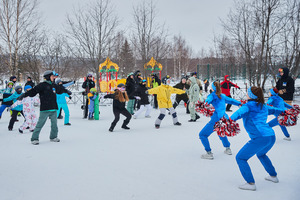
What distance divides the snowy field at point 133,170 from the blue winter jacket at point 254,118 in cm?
81

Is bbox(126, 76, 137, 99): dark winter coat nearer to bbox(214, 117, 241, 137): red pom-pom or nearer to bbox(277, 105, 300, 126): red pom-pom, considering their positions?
bbox(277, 105, 300, 126): red pom-pom

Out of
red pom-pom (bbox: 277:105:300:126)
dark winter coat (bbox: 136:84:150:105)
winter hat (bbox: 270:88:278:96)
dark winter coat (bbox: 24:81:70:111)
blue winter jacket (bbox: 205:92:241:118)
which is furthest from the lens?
dark winter coat (bbox: 136:84:150:105)

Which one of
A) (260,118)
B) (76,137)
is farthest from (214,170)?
(76,137)

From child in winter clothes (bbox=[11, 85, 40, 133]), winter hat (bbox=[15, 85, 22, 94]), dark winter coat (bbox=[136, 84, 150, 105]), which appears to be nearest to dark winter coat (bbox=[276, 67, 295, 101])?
dark winter coat (bbox=[136, 84, 150, 105])

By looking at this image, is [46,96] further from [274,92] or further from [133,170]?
[274,92]

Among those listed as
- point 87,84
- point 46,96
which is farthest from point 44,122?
point 87,84

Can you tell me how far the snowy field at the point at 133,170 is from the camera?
10.6 feet

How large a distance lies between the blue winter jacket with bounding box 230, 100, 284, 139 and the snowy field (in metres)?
0.81

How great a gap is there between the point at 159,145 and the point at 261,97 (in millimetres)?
3081

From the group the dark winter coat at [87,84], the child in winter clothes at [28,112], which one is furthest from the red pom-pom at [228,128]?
the dark winter coat at [87,84]

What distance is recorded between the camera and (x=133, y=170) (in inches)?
162

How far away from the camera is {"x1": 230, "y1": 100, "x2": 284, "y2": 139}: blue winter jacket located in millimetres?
3244

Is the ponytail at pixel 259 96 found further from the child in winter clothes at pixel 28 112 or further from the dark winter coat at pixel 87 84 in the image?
the dark winter coat at pixel 87 84

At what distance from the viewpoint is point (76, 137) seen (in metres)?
6.79
